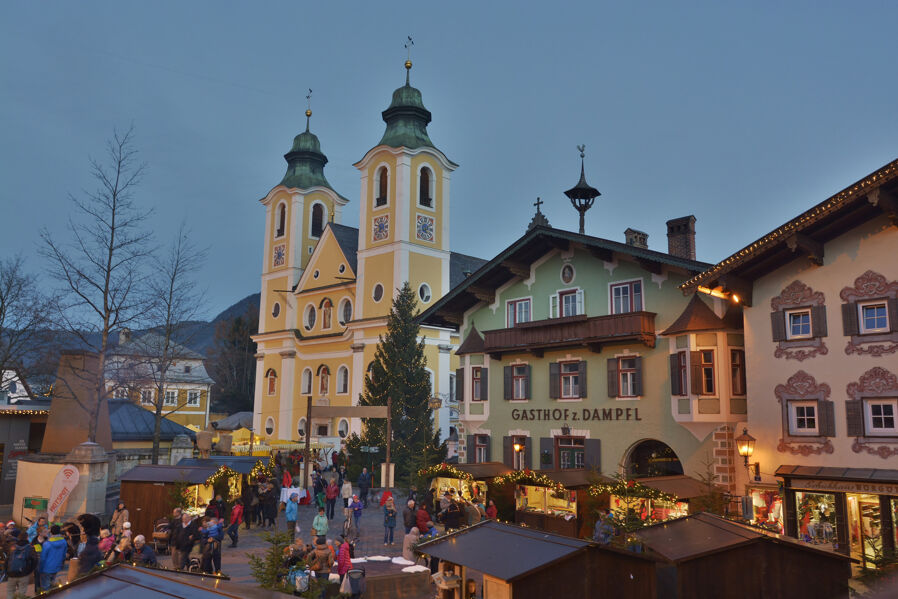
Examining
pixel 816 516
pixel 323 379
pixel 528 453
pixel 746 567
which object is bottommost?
pixel 816 516

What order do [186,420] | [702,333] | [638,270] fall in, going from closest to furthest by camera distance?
[702,333], [638,270], [186,420]

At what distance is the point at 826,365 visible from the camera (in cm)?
1967

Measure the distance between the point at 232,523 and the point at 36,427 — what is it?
48.8ft

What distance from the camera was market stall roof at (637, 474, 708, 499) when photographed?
66.8ft

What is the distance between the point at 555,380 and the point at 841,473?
425 inches

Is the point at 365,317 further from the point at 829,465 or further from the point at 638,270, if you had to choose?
the point at 829,465

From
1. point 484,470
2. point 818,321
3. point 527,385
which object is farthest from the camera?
point 527,385

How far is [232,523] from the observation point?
20250 mm

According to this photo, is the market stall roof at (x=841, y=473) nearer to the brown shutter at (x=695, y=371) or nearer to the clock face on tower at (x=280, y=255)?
the brown shutter at (x=695, y=371)

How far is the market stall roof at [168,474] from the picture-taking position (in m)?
20.3

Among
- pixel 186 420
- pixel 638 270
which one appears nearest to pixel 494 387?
pixel 638 270

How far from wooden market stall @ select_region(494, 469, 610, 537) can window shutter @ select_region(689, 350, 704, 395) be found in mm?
4050

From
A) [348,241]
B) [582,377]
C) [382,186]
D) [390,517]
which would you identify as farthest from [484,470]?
[348,241]

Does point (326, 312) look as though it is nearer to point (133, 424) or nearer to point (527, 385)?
point (133, 424)
